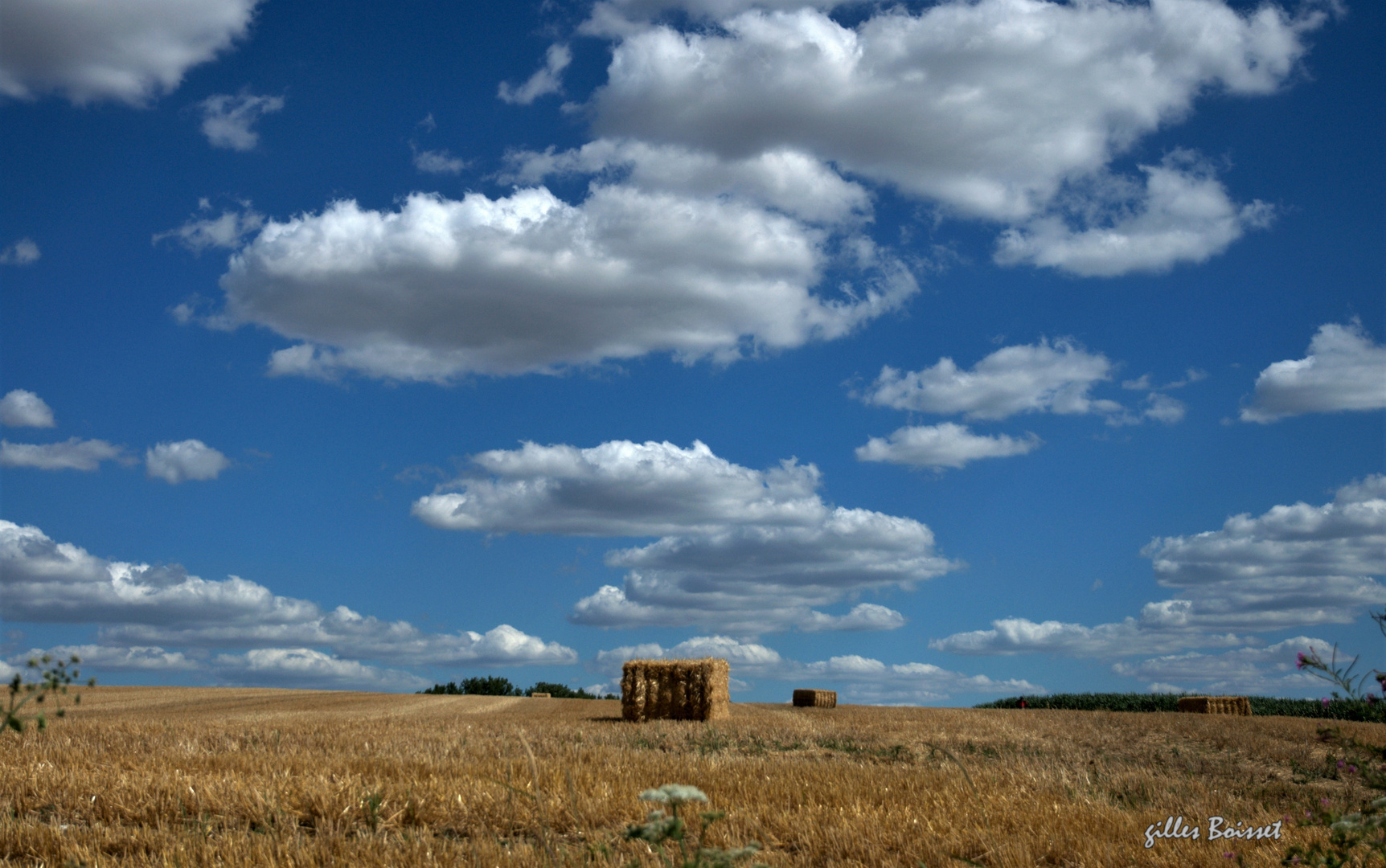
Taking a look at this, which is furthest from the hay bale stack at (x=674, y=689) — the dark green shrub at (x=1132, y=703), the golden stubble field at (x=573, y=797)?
the dark green shrub at (x=1132, y=703)

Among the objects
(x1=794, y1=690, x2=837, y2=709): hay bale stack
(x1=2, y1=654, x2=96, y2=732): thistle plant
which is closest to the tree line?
(x1=794, y1=690, x2=837, y2=709): hay bale stack

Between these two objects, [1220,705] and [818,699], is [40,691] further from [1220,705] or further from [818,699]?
[1220,705]

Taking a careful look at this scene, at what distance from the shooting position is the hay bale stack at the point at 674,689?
24.1m

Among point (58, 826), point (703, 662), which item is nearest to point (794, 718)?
point (703, 662)

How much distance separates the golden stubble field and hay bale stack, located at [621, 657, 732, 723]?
26.8 feet

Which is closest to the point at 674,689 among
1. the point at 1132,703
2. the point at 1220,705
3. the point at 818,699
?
the point at 818,699

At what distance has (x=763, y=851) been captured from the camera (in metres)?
6.32

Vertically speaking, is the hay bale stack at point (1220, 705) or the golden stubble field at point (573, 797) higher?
the golden stubble field at point (573, 797)

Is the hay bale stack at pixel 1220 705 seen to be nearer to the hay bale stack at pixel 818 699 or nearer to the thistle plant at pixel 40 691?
the hay bale stack at pixel 818 699

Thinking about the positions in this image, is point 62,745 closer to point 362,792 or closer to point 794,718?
point 362,792

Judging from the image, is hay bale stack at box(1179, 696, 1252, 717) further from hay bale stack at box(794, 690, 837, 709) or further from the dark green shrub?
hay bale stack at box(794, 690, 837, 709)

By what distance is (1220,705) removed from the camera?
34.7 meters

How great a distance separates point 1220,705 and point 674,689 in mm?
22459

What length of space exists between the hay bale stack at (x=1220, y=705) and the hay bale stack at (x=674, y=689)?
20767mm
